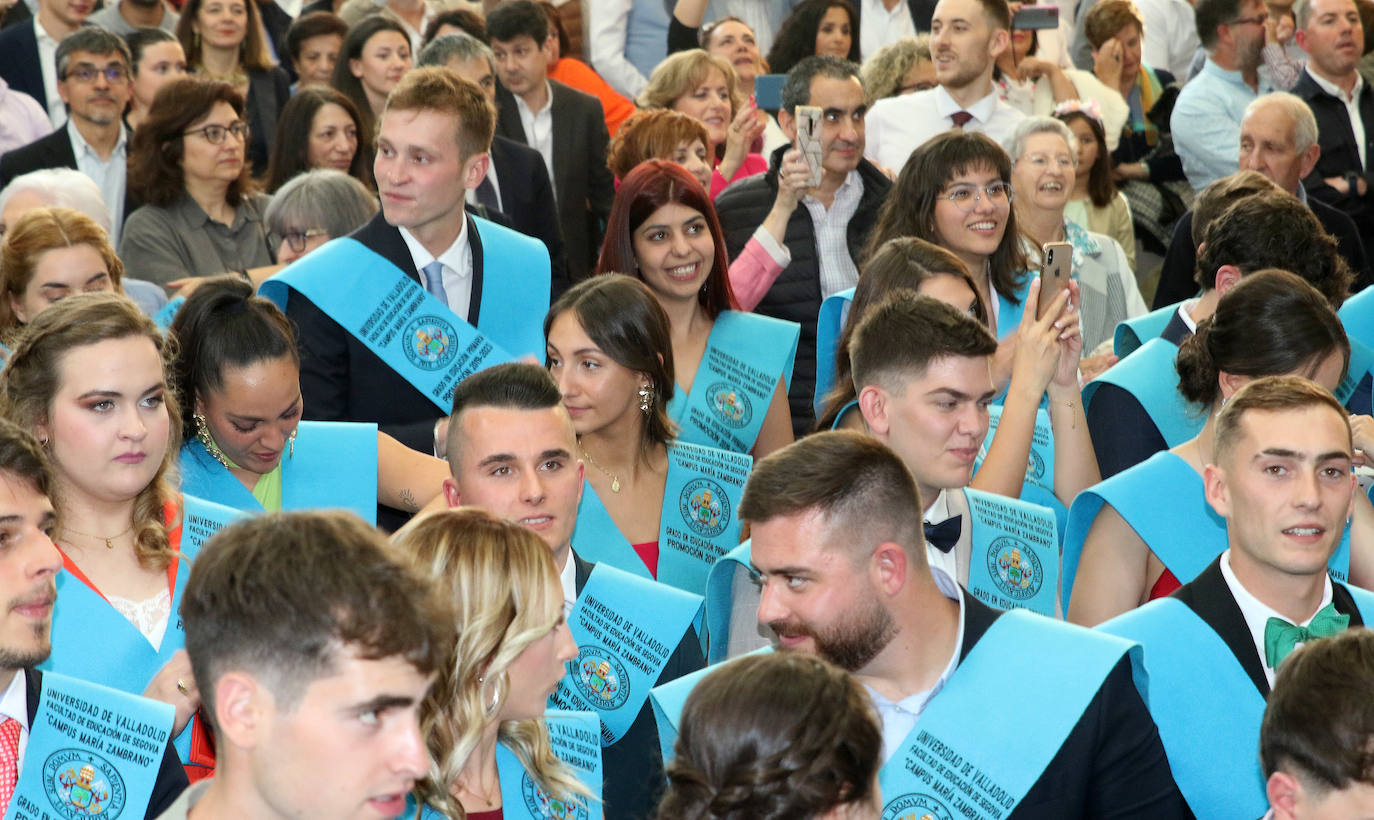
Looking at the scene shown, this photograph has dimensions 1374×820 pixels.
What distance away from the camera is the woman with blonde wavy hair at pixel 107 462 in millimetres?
3924

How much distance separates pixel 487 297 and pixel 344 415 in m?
0.63

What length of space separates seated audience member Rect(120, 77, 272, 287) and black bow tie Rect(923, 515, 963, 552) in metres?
3.73

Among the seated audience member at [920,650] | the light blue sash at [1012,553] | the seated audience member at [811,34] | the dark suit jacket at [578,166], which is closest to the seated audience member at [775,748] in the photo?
the seated audience member at [920,650]

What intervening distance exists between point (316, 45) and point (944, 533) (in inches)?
226

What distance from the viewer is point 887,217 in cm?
638

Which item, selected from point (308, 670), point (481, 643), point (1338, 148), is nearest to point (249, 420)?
point (481, 643)

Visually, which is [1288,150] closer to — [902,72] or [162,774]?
[902,72]

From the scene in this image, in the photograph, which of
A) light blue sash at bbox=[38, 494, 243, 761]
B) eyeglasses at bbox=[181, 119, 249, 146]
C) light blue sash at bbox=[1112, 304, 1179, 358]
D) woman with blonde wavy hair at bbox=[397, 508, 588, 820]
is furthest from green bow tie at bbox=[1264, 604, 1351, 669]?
eyeglasses at bbox=[181, 119, 249, 146]

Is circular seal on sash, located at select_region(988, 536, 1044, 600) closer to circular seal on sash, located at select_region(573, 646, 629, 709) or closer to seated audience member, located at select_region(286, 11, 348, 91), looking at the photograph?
circular seal on sash, located at select_region(573, 646, 629, 709)

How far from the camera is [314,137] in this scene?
745 cm

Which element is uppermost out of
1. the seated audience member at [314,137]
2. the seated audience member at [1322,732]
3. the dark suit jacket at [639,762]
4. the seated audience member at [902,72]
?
the seated audience member at [902,72]

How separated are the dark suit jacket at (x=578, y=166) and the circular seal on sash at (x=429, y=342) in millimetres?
2588

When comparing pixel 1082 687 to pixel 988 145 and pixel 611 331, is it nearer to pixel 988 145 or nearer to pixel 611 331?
pixel 611 331

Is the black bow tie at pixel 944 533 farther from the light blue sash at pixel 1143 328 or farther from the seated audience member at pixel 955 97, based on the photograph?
the seated audience member at pixel 955 97
